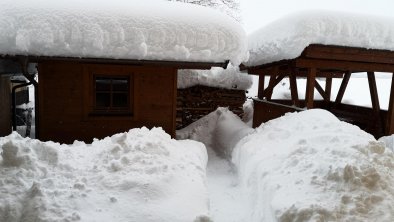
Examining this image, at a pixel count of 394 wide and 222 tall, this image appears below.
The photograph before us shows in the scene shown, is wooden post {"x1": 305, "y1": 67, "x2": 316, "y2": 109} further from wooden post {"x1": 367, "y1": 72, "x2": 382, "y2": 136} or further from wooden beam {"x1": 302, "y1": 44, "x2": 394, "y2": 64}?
wooden post {"x1": 367, "y1": 72, "x2": 382, "y2": 136}

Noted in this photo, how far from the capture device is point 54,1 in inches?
220

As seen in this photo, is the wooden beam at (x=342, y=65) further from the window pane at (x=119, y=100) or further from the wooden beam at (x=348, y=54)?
the window pane at (x=119, y=100)

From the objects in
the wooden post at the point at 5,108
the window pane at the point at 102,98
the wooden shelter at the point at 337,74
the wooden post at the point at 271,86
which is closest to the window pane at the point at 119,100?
the window pane at the point at 102,98

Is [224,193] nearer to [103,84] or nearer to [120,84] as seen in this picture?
[120,84]

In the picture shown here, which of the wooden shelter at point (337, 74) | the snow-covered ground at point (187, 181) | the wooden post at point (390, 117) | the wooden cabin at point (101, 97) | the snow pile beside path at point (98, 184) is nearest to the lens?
the snow pile beside path at point (98, 184)

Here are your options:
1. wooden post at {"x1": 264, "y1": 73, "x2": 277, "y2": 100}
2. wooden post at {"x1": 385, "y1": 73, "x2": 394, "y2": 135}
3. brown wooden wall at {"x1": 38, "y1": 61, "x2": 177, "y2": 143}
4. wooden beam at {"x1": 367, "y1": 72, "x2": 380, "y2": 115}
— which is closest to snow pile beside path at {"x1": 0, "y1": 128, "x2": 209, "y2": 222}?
brown wooden wall at {"x1": 38, "y1": 61, "x2": 177, "y2": 143}

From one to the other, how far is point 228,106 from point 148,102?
19.6ft

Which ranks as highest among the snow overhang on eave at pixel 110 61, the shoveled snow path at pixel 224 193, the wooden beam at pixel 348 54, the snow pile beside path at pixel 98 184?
the wooden beam at pixel 348 54

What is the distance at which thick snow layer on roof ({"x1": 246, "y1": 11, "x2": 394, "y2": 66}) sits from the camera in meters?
6.65

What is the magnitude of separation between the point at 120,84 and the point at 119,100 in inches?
14.2

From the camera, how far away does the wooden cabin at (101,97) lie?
6320mm

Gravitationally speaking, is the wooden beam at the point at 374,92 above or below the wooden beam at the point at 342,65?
below

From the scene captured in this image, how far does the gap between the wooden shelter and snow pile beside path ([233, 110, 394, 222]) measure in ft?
5.69

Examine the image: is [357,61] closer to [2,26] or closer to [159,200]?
[159,200]
